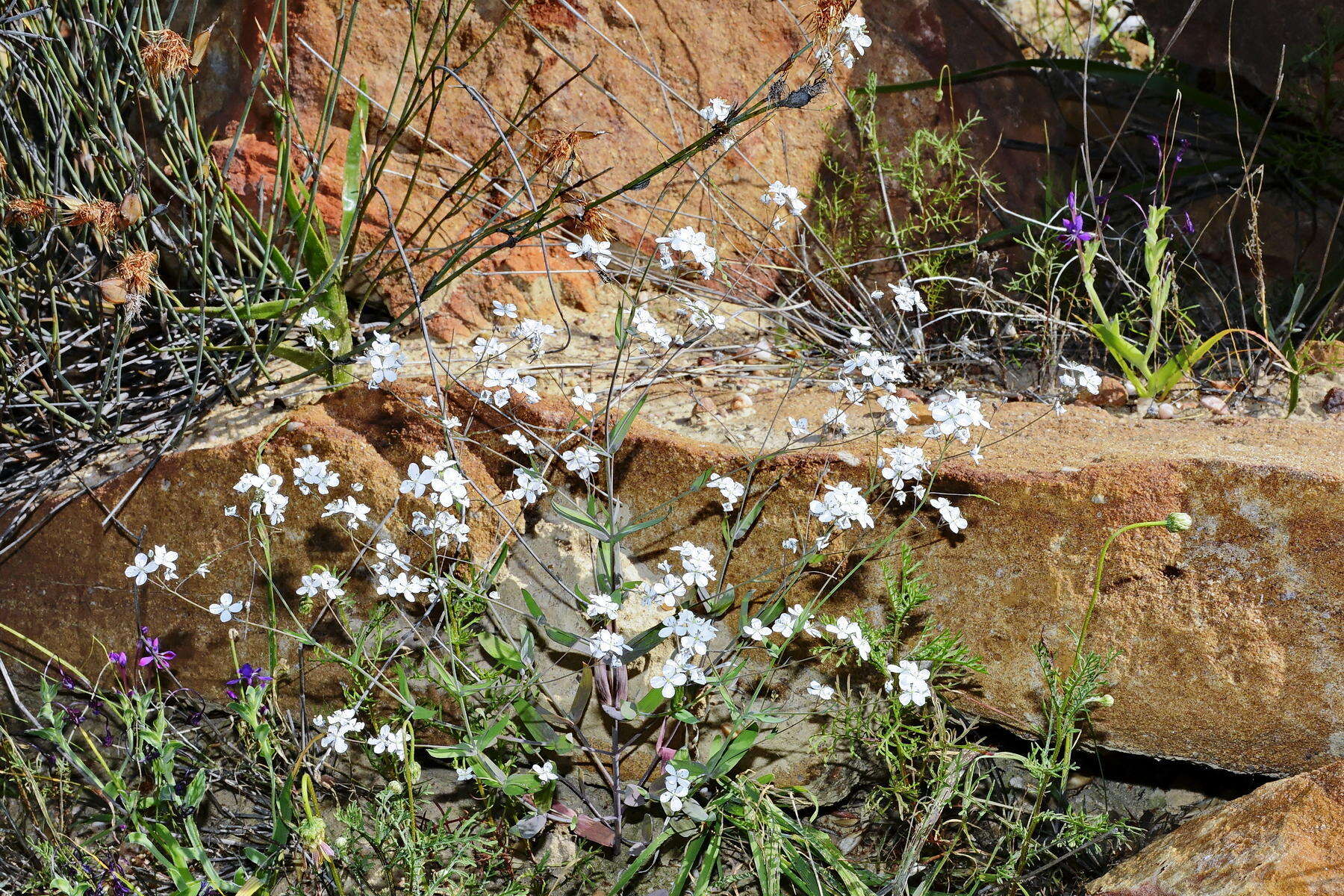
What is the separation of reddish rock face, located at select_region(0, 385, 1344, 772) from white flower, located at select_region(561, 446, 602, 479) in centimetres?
18

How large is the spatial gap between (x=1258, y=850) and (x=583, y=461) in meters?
1.56

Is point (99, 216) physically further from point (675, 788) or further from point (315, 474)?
point (675, 788)

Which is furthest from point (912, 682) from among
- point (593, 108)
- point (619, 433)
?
point (593, 108)

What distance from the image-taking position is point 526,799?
2260mm

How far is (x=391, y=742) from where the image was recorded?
2.11m

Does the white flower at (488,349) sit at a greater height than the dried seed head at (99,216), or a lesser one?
lesser

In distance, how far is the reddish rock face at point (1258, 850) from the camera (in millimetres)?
1814

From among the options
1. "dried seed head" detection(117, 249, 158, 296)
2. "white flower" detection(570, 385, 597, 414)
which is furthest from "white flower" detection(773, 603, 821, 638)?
"dried seed head" detection(117, 249, 158, 296)

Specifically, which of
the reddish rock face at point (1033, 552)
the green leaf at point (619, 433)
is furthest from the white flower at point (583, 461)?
the reddish rock face at point (1033, 552)

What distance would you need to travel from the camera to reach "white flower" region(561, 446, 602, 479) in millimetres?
2293

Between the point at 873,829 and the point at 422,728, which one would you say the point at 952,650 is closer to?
the point at 873,829

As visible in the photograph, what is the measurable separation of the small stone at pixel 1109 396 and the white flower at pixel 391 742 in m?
2.05

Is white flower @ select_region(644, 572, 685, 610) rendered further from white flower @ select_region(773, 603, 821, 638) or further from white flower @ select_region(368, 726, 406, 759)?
white flower @ select_region(368, 726, 406, 759)

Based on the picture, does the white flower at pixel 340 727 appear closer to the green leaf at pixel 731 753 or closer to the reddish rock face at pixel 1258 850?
the green leaf at pixel 731 753
